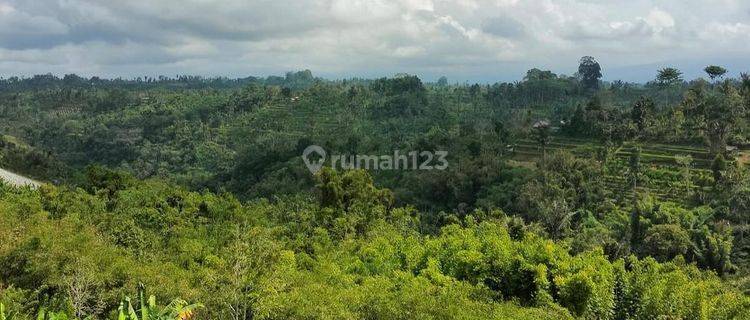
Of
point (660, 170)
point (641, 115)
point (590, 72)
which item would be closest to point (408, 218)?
point (660, 170)

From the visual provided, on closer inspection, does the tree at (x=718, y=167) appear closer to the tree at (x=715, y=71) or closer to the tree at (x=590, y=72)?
the tree at (x=715, y=71)

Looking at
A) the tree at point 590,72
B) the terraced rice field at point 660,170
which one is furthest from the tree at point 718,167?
the tree at point 590,72

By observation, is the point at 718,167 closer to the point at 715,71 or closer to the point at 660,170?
the point at 660,170

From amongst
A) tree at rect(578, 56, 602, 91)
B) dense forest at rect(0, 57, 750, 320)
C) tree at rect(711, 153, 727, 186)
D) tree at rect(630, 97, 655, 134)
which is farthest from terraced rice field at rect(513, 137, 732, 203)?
tree at rect(578, 56, 602, 91)

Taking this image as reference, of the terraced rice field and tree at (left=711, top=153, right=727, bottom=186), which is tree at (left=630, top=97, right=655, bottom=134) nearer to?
the terraced rice field

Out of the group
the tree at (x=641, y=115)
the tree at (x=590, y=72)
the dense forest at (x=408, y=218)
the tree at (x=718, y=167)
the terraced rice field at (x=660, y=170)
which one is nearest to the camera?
the dense forest at (x=408, y=218)

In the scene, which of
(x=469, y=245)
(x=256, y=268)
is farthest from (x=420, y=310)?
(x=469, y=245)
